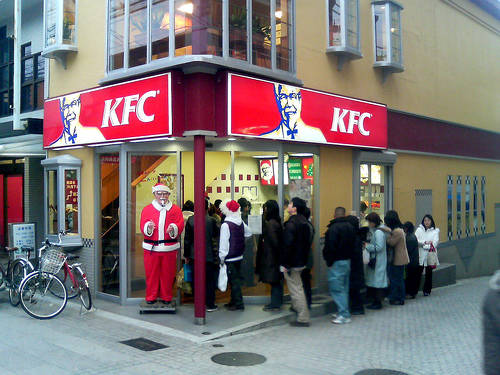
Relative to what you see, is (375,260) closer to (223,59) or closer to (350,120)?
(350,120)

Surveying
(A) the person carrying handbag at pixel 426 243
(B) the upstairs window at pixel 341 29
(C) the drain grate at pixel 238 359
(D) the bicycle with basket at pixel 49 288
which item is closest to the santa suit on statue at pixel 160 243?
(D) the bicycle with basket at pixel 49 288

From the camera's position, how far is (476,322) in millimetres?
9570

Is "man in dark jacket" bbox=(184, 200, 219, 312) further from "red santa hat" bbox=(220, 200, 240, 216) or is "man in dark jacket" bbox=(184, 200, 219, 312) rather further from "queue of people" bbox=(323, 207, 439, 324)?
"queue of people" bbox=(323, 207, 439, 324)

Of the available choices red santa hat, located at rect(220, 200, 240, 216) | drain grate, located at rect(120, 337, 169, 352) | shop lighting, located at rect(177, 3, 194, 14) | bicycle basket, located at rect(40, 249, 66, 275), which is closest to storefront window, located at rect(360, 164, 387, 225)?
red santa hat, located at rect(220, 200, 240, 216)

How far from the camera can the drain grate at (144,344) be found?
7582 mm

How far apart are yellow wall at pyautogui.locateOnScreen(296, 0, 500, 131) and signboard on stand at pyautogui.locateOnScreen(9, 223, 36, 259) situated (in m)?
6.55

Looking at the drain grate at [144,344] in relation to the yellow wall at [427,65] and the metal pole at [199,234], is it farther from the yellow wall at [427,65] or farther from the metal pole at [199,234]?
the yellow wall at [427,65]

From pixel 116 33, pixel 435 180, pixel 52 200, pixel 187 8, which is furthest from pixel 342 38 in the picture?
pixel 52 200

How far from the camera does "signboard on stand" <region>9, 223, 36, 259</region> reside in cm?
1148

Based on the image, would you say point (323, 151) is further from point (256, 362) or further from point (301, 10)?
point (256, 362)

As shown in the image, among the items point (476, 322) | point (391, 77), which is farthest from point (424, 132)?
point (476, 322)

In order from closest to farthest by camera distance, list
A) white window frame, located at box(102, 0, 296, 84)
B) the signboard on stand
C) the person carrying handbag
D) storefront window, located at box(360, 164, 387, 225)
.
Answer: white window frame, located at box(102, 0, 296, 84), the signboard on stand, the person carrying handbag, storefront window, located at box(360, 164, 387, 225)

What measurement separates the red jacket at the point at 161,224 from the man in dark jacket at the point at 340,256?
8.51 feet

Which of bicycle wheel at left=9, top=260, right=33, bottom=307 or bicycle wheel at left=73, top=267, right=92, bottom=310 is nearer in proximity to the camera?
bicycle wheel at left=73, top=267, right=92, bottom=310
